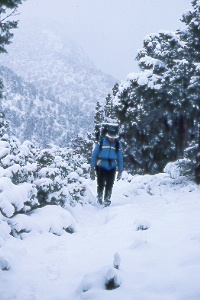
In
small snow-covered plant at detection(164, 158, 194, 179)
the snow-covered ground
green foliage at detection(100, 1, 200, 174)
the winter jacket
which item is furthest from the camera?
small snow-covered plant at detection(164, 158, 194, 179)

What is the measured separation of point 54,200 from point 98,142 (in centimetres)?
187

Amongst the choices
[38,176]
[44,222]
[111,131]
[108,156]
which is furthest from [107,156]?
[44,222]

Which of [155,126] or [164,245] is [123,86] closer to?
[155,126]

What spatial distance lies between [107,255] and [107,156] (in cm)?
388

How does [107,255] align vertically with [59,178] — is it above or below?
below

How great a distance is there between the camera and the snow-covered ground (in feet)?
10.5

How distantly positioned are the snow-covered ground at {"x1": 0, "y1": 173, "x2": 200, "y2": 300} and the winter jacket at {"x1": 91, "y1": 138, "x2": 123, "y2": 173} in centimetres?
133

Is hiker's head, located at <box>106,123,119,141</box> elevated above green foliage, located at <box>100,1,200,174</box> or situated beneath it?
situated beneath

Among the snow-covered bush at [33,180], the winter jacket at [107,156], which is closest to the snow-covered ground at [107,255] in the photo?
the snow-covered bush at [33,180]

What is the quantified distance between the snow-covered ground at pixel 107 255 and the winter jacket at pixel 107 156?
4.36 ft

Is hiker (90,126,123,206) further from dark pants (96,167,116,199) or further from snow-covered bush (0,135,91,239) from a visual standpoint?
snow-covered bush (0,135,91,239)

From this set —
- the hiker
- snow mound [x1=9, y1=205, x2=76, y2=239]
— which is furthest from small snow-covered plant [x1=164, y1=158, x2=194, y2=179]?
snow mound [x1=9, y1=205, x2=76, y2=239]

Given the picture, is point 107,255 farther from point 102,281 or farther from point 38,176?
point 38,176

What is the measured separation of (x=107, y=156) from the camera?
8.03 metres
